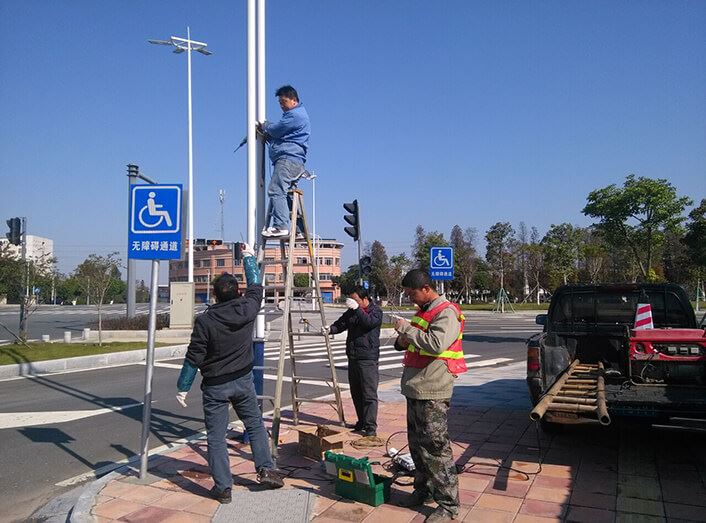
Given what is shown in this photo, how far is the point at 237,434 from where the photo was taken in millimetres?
7043

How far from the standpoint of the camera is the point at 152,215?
5535 mm

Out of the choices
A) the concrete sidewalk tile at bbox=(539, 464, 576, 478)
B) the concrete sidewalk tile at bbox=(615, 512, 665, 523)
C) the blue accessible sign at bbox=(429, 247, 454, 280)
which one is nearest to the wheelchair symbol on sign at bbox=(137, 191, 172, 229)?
the concrete sidewalk tile at bbox=(539, 464, 576, 478)

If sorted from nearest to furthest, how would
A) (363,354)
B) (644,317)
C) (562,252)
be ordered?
(363,354) < (644,317) < (562,252)

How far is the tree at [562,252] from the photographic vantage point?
49375 mm

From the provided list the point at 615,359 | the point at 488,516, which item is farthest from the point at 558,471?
the point at 615,359

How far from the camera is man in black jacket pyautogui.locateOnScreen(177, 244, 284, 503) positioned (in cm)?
472

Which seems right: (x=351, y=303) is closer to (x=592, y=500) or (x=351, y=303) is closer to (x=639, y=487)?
(x=592, y=500)

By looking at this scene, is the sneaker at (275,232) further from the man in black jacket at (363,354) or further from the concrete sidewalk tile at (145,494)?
the concrete sidewalk tile at (145,494)

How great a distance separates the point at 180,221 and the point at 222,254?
48063 mm

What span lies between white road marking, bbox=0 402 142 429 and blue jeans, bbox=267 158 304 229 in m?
4.69

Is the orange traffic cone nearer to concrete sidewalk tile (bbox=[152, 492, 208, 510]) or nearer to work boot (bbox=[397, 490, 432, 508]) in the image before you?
work boot (bbox=[397, 490, 432, 508])

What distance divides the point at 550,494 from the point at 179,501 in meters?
3.11

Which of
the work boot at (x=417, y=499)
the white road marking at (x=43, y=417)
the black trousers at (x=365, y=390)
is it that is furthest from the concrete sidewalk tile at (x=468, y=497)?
the white road marking at (x=43, y=417)

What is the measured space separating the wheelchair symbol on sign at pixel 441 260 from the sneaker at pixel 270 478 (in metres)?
8.81
